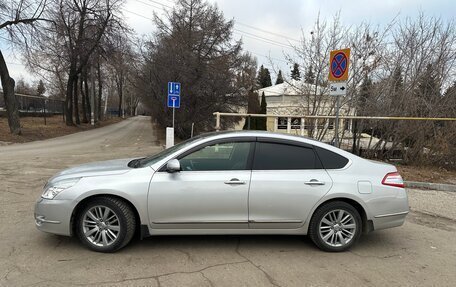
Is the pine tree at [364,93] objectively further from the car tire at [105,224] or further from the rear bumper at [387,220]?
the car tire at [105,224]

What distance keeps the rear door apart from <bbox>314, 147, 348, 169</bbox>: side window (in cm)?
11

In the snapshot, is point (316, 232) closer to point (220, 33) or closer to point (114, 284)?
point (114, 284)

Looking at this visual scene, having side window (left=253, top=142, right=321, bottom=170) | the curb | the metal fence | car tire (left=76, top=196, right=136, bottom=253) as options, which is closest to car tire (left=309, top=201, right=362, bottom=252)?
side window (left=253, top=142, right=321, bottom=170)

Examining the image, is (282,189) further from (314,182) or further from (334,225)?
(334,225)

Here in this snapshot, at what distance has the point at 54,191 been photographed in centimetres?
426

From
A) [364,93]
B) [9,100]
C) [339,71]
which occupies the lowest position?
Result: [9,100]

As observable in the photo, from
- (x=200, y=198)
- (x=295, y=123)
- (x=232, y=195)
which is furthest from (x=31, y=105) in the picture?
(x=232, y=195)

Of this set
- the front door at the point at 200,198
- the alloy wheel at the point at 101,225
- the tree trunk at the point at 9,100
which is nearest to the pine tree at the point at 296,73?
the front door at the point at 200,198

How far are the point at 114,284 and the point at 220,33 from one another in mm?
23964

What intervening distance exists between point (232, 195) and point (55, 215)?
2150mm

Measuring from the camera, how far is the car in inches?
167

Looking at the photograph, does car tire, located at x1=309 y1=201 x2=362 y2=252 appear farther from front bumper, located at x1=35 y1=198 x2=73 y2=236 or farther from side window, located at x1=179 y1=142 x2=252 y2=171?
front bumper, located at x1=35 y1=198 x2=73 y2=236

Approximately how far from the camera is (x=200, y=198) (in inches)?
168

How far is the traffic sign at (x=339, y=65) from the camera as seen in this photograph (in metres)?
7.98
